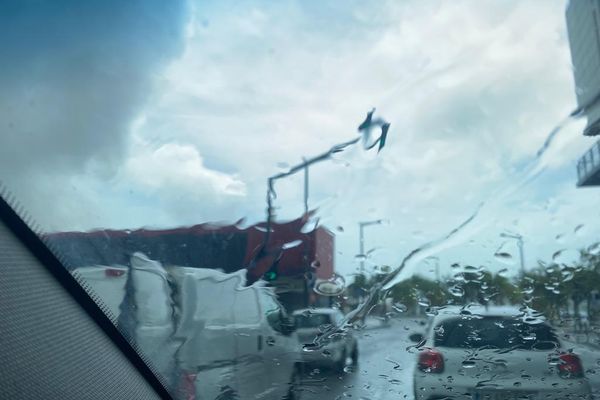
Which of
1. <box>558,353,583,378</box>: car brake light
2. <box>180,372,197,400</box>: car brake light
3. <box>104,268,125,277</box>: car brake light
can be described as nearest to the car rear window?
<box>558,353,583,378</box>: car brake light

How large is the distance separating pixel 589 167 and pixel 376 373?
2065mm

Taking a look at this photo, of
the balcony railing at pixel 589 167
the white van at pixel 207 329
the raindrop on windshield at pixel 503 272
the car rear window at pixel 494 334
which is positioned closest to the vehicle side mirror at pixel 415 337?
the car rear window at pixel 494 334

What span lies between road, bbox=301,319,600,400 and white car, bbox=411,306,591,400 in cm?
10

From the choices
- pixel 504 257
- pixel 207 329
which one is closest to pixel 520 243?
pixel 504 257

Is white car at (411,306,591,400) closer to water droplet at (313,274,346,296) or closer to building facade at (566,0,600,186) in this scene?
water droplet at (313,274,346,296)

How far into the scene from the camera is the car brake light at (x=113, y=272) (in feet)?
17.9

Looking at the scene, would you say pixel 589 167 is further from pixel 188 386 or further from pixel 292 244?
pixel 188 386

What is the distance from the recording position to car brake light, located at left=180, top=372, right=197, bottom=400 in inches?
214

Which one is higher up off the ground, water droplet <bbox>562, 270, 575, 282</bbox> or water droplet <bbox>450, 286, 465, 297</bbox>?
water droplet <bbox>562, 270, 575, 282</bbox>

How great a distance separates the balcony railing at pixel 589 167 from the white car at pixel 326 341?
195cm

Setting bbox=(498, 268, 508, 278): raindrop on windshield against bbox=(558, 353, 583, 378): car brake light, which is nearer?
bbox=(558, 353, 583, 378): car brake light

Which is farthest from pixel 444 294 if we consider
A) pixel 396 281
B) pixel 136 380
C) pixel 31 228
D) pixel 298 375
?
pixel 31 228

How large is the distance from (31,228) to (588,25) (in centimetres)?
377

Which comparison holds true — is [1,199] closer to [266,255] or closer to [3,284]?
[3,284]
